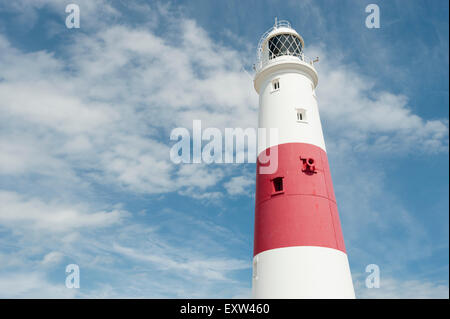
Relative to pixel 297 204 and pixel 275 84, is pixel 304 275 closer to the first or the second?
pixel 297 204

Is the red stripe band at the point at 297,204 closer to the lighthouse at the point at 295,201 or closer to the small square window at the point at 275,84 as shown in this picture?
the lighthouse at the point at 295,201

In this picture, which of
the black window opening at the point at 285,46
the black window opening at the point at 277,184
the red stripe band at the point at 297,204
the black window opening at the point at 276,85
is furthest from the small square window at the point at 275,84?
the black window opening at the point at 277,184

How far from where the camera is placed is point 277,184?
612 inches

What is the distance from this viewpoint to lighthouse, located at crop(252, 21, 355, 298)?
43.4ft

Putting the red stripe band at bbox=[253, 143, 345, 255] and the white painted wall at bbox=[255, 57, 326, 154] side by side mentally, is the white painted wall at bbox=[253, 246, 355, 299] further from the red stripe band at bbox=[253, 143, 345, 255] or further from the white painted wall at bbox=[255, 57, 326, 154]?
the white painted wall at bbox=[255, 57, 326, 154]

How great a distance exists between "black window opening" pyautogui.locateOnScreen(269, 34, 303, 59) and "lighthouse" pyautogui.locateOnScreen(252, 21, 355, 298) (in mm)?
297

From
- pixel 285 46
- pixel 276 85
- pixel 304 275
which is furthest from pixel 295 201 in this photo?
pixel 285 46

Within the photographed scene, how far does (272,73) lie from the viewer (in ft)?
59.8

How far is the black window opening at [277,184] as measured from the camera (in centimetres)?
1538

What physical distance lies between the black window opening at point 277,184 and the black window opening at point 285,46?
788cm

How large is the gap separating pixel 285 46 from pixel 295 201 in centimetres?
977

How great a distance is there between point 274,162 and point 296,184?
5.29 ft

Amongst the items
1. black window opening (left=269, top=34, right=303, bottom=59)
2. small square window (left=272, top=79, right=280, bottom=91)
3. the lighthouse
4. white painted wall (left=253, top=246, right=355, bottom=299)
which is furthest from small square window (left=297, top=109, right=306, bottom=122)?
white painted wall (left=253, top=246, right=355, bottom=299)
